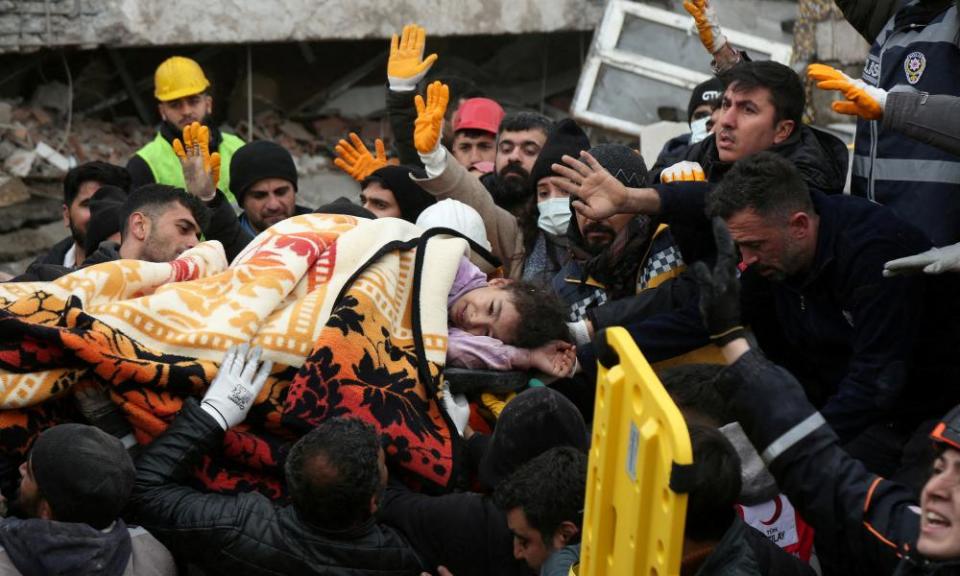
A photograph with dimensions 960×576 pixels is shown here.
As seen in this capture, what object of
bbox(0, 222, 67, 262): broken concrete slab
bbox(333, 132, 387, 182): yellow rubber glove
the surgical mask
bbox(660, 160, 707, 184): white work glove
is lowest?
bbox(0, 222, 67, 262): broken concrete slab

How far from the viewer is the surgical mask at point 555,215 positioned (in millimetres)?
4559

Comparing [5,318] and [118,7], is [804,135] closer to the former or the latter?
[5,318]

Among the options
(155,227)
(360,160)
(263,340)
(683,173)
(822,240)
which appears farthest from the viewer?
(360,160)

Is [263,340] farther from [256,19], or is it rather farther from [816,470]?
[256,19]

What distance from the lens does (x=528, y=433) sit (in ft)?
10.7

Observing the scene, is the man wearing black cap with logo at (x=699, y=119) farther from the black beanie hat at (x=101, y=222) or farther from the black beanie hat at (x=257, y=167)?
the black beanie hat at (x=101, y=222)

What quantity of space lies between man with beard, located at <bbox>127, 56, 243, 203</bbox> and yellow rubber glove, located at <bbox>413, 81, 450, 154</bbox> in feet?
4.45

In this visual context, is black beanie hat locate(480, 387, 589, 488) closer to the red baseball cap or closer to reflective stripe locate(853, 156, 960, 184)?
reflective stripe locate(853, 156, 960, 184)

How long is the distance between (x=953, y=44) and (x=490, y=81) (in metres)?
5.49

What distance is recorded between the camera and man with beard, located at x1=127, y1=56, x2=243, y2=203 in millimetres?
5941

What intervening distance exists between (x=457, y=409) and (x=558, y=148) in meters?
1.25

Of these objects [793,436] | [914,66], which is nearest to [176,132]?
[914,66]

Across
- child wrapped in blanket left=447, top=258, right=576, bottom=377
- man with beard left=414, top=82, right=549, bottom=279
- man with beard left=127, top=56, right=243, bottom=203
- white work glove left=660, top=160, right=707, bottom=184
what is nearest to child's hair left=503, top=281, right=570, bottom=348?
child wrapped in blanket left=447, top=258, right=576, bottom=377

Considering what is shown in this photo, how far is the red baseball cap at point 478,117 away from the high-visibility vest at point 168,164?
1084 mm
